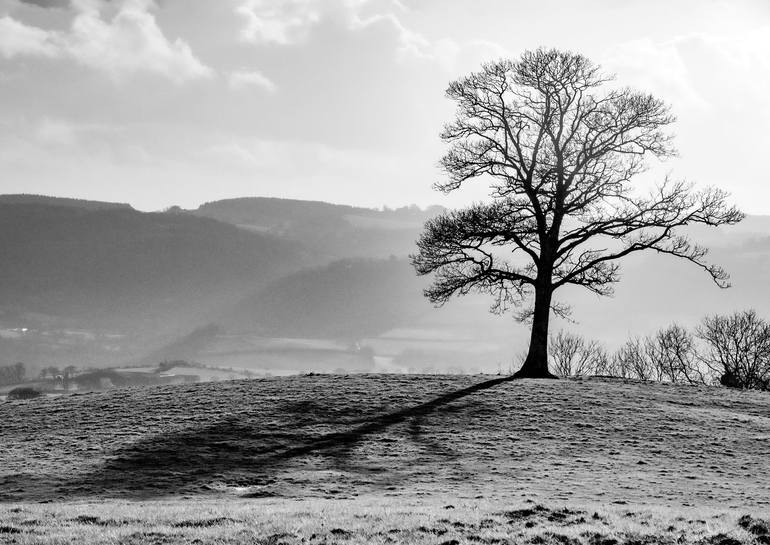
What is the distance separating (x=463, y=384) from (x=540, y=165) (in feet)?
42.1

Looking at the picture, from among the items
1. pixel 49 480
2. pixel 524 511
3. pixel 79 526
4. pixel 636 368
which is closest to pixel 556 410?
pixel 524 511

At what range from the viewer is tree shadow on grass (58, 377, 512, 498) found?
24.3 meters

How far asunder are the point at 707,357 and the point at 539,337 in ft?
200

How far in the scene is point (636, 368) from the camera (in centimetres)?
10650

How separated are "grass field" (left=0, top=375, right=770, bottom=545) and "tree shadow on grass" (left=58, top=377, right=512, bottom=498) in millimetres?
101

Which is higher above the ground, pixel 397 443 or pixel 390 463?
pixel 397 443

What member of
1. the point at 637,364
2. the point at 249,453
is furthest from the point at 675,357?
the point at 249,453

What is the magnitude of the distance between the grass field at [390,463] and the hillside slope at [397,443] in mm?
126

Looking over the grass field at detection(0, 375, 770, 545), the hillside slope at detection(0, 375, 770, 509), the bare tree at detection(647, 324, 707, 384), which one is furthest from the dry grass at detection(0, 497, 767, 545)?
the bare tree at detection(647, 324, 707, 384)

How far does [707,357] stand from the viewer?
94812mm

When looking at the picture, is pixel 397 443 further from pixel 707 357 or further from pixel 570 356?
pixel 707 357

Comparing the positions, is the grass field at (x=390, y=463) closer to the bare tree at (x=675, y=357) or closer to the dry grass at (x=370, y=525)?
Result: the dry grass at (x=370, y=525)

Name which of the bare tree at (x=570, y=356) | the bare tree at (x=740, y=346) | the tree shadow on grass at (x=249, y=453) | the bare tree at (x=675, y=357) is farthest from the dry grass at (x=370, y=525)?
the bare tree at (x=570, y=356)

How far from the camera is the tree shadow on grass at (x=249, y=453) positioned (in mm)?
24266
